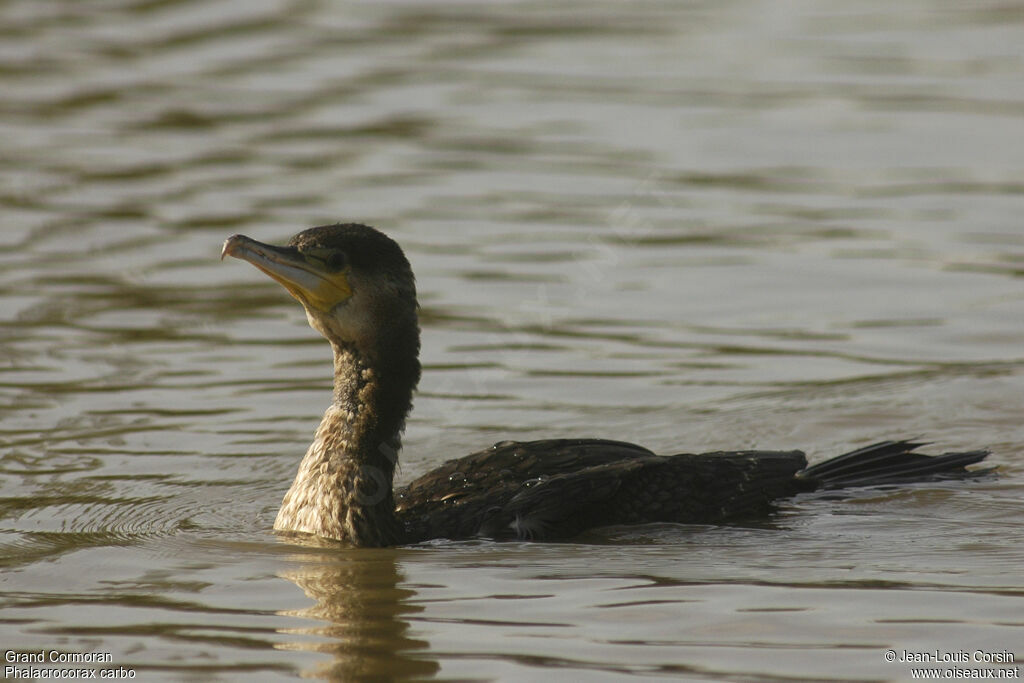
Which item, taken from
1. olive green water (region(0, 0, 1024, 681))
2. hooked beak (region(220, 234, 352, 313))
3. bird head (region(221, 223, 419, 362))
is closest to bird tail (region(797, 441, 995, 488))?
olive green water (region(0, 0, 1024, 681))

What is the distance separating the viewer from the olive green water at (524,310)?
250 inches

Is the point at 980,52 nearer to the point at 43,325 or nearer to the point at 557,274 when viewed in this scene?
the point at 557,274

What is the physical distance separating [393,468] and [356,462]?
0.18 metres

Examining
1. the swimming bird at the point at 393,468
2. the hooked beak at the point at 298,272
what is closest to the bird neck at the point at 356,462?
the swimming bird at the point at 393,468

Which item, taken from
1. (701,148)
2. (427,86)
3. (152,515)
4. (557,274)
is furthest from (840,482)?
(427,86)

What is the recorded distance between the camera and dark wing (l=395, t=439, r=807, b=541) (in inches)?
287

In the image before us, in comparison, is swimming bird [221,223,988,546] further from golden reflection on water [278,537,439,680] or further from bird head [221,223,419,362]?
golden reflection on water [278,537,439,680]

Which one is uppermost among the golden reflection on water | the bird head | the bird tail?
the bird head

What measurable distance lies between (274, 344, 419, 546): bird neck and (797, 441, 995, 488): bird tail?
1.89m

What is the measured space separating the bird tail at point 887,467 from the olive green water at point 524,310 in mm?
129

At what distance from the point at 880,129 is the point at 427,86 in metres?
3.96

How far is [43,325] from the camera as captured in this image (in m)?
10.6

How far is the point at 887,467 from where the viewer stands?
8094 mm

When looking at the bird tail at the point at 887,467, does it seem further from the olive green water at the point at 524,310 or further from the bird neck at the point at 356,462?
the bird neck at the point at 356,462
